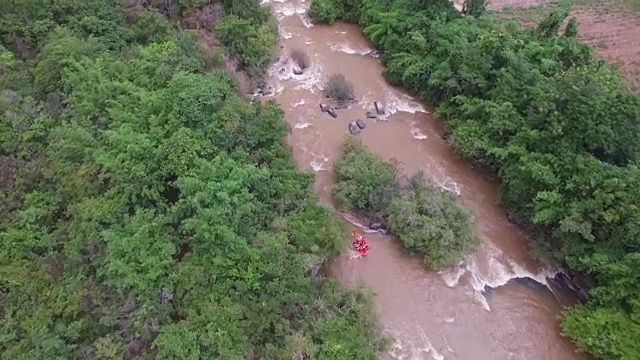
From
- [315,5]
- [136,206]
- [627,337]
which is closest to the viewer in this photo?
[627,337]

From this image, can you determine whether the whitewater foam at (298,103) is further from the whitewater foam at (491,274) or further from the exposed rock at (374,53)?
the whitewater foam at (491,274)

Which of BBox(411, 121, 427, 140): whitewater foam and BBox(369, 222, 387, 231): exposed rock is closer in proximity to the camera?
BBox(369, 222, 387, 231): exposed rock

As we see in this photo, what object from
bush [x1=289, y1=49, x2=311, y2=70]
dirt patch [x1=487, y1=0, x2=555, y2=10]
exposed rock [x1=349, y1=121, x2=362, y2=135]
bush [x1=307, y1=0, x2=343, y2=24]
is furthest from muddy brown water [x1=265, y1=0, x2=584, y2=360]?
dirt patch [x1=487, y1=0, x2=555, y2=10]

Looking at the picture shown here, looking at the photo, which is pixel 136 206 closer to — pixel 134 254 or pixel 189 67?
pixel 134 254

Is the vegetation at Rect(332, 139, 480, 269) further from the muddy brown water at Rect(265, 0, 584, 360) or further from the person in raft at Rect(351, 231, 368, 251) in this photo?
the person in raft at Rect(351, 231, 368, 251)

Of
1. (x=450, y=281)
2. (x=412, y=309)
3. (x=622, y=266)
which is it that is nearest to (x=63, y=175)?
(x=412, y=309)

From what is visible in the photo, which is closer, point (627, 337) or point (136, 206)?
point (627, 337)

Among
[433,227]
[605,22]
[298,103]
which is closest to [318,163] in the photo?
[298,103]
